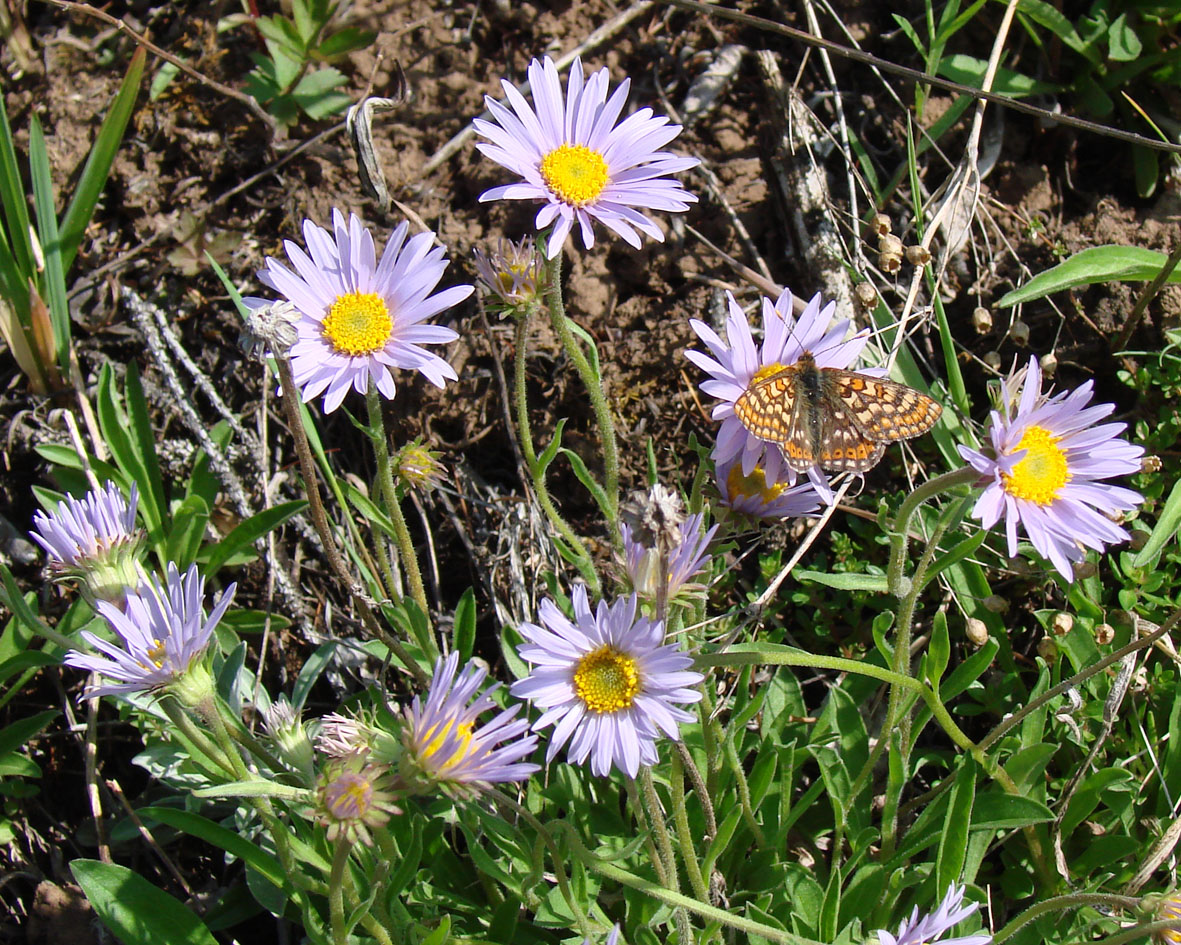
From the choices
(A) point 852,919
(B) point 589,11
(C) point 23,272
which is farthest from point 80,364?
(A) point 852,919

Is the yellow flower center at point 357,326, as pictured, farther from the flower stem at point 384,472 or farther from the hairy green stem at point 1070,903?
the hairy green stem at point 1070,903

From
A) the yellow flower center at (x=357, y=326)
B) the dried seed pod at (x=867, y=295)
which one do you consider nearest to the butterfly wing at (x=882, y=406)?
the dried seed pod at (x=867, y=295)

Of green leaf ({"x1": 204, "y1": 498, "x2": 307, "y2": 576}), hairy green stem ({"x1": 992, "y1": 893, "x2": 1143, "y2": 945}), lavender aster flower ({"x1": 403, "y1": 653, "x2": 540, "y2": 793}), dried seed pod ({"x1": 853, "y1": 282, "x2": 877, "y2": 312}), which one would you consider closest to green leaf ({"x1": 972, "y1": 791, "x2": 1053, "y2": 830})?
hairy green stem ({"x1": 992, "y1": 893, "x2": 1143, "y2": 945})

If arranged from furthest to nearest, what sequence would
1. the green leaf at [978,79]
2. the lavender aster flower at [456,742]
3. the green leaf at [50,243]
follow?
1. the green leaf at [978,79]
2. the green leaf at [50,243]
3. the lavender aster flower at [456,742]

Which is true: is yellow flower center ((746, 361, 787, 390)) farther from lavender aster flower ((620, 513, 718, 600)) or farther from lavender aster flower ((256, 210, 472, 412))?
lavender aster flower ((256, 210, 472, 412))

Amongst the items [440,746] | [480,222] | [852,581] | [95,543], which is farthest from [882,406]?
[95,543]

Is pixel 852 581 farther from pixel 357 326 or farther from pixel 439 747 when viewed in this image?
pixel 357 326
